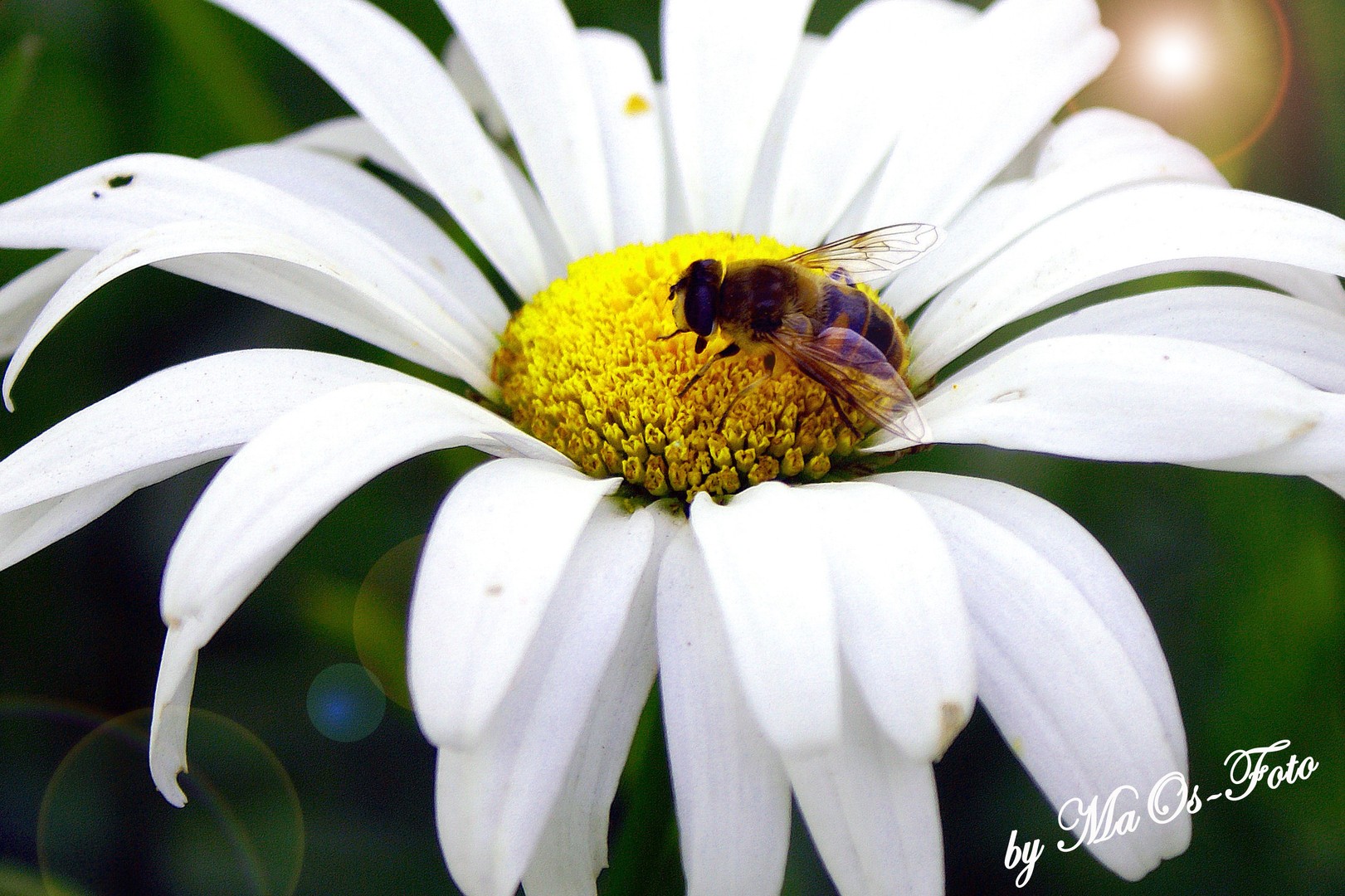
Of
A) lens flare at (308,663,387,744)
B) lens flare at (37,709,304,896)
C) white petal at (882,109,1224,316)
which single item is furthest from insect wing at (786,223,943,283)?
lens flare at (37,709,304,896)

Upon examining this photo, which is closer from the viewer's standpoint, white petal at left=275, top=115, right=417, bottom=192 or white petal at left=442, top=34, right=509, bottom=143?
white petal at left=275, top=115, right=417, bottom=192

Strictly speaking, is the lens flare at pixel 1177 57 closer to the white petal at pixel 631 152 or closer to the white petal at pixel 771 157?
the white petal at pixel 771 157

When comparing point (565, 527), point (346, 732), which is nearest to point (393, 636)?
point (346, 732)

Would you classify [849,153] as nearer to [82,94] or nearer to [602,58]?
[602,58]

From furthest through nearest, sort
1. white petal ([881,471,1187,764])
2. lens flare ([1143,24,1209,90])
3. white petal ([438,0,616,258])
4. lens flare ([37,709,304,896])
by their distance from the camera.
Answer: lens flare ([1143,24,1209,90]) → white petal ([438,0,616,258]) → lens flare ([37,709,304,896]) → white petal ([881,471,1187,764])

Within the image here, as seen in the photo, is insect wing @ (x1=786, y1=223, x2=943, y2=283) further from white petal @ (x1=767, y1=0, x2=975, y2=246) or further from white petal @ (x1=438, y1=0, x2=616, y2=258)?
white petal @ (x1=438, y1=0, x2=616, y2=258)

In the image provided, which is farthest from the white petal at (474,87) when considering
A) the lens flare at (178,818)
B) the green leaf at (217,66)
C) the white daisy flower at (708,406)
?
the lens flare at (178,818)

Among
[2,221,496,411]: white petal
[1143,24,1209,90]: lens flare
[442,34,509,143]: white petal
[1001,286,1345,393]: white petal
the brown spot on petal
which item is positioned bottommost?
the brown spot on petal
